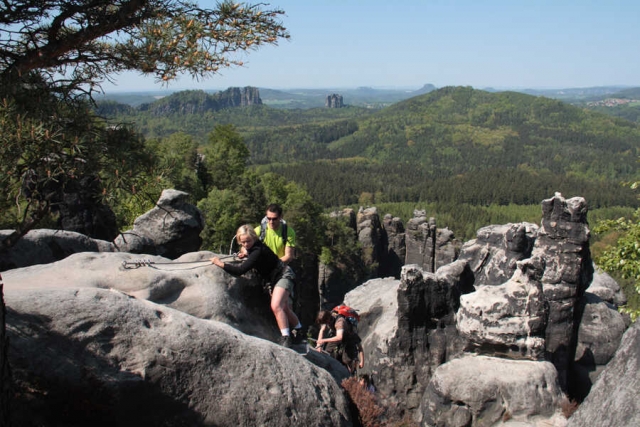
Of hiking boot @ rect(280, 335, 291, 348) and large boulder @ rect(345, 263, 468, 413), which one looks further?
large boulder @ rect(345, 263, 468, 413)

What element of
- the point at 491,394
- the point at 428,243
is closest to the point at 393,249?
the point at 428,243

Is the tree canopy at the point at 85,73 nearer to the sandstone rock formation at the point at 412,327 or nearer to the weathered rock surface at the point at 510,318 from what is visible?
the sandstone rock formation at the point at 412,327

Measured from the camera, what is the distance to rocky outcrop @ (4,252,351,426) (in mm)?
6715

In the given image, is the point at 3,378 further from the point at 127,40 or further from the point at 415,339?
the point at 415,339

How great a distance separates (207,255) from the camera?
11.0 meters

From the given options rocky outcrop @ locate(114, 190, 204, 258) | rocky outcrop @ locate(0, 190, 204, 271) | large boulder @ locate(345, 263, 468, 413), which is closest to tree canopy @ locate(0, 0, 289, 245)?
rocky outcrop @ locate(0, 190, 204, 271)

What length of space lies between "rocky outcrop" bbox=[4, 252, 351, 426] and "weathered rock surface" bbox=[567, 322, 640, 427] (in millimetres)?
4394

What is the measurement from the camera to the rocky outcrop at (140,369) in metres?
6.71

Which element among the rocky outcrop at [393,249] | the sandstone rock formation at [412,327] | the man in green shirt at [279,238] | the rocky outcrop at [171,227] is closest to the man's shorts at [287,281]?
the man in green shirt at [279,238]

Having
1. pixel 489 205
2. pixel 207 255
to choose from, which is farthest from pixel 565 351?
pixel 489 205

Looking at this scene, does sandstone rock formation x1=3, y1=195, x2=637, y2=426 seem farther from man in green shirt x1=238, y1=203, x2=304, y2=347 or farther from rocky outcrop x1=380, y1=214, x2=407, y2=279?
rocky outcrop x1=380, y1=214, x2=407, y2=279

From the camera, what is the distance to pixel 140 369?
717cm

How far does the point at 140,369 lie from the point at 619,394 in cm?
572

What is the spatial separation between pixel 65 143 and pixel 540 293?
1052 centimetres
